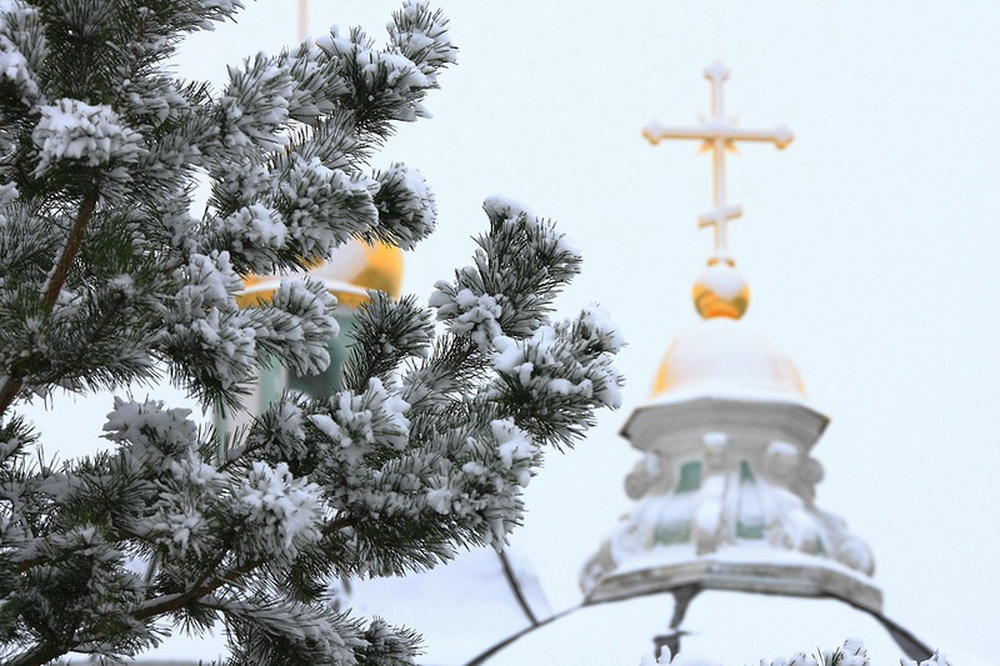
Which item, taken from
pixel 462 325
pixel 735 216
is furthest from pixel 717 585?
pixel 462 325

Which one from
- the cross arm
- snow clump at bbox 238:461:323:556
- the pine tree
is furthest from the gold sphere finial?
snow clump at bbox 238:461:323:556

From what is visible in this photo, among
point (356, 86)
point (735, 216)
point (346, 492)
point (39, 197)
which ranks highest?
point (735, 216)

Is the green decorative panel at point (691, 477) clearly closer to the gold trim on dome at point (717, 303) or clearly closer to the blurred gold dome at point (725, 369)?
the blurred gold dome at point (725, 369)

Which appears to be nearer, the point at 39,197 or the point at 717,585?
the point at 39,197

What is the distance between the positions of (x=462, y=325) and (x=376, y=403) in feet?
1.34

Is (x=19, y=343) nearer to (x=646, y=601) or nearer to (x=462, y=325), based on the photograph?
(x=462, y=325)

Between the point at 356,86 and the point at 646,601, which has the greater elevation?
the point at 646,601

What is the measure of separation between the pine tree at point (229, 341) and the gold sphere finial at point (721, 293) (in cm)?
1502

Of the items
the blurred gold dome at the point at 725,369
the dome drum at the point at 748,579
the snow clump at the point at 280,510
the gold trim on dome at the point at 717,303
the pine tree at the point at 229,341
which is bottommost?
the snow clump at the point at 280,510

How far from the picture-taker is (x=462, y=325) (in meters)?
5.36

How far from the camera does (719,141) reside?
20859mm

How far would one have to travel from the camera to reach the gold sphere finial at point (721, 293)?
→ 2031 centimetres

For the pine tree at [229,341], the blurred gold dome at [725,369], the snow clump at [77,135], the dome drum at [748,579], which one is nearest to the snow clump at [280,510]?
the pine tree at [229,341]

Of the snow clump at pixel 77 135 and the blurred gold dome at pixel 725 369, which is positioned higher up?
the blurred gold dome at pixel 725 369
